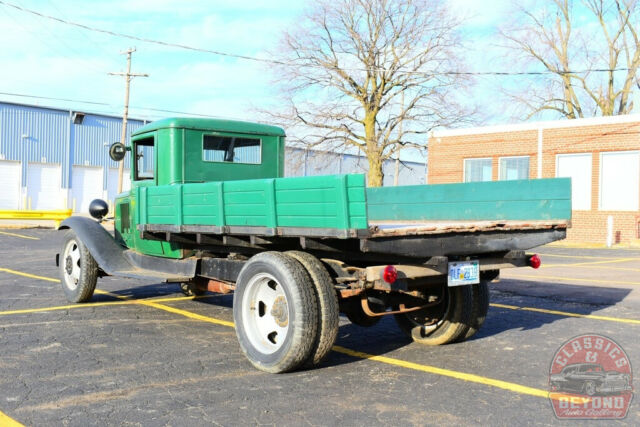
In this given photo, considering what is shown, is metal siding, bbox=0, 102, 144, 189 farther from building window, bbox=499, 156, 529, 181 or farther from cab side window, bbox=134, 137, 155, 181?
cab side window, bbox=134, 137, 155, 181

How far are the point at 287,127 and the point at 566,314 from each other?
2509 centimetres

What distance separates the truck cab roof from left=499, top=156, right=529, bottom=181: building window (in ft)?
61.3

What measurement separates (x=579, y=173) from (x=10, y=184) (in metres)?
33.2

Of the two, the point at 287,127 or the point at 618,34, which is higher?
the point at 618,34

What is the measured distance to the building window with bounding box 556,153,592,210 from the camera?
22531 mm

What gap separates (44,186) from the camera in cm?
4106

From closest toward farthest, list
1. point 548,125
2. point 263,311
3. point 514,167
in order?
point 263,311
point 548,125
point 514,167

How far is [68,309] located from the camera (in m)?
7.35

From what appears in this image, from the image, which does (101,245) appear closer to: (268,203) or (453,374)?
(268,203)

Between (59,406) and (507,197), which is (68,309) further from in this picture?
(507,197)

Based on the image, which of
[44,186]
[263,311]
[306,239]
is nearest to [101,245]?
[263,311]

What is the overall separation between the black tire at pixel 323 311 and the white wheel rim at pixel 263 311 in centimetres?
35

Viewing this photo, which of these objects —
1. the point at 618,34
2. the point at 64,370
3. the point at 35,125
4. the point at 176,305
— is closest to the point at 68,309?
the point at 176,305

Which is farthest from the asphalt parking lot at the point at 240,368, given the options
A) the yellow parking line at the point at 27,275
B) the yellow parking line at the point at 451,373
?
the yellow parking line at the point at 27,275
